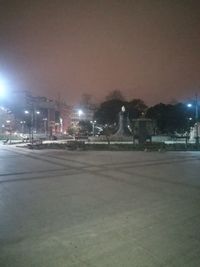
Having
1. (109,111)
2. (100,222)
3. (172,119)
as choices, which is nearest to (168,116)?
(172,119)

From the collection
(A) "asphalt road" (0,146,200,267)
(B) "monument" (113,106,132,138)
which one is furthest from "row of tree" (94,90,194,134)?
(A) "asphalt road" (0,146,200,267)

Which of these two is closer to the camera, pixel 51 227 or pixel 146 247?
A: pixel 146 247

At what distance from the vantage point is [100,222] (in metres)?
6.54

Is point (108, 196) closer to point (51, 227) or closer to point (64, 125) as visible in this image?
point (51, 227)

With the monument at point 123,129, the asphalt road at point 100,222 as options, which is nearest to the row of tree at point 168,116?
the monument at point 123,129

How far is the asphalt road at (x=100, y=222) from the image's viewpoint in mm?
4848

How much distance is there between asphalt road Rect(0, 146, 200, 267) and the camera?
4.85m

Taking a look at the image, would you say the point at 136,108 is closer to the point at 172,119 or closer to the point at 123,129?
the point at 172,119

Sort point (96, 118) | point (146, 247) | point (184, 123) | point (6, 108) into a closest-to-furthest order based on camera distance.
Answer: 1. point (146, 247)
2. point (184, 123)
3. point (96, 118)
4. point (6, 108)

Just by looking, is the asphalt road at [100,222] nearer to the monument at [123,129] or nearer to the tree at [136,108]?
the monument at [123,129]

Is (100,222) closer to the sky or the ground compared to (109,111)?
closer to the ground

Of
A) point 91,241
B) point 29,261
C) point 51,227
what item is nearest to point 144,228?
point 91,241

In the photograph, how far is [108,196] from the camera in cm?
907

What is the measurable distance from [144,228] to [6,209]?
3.31 metres
